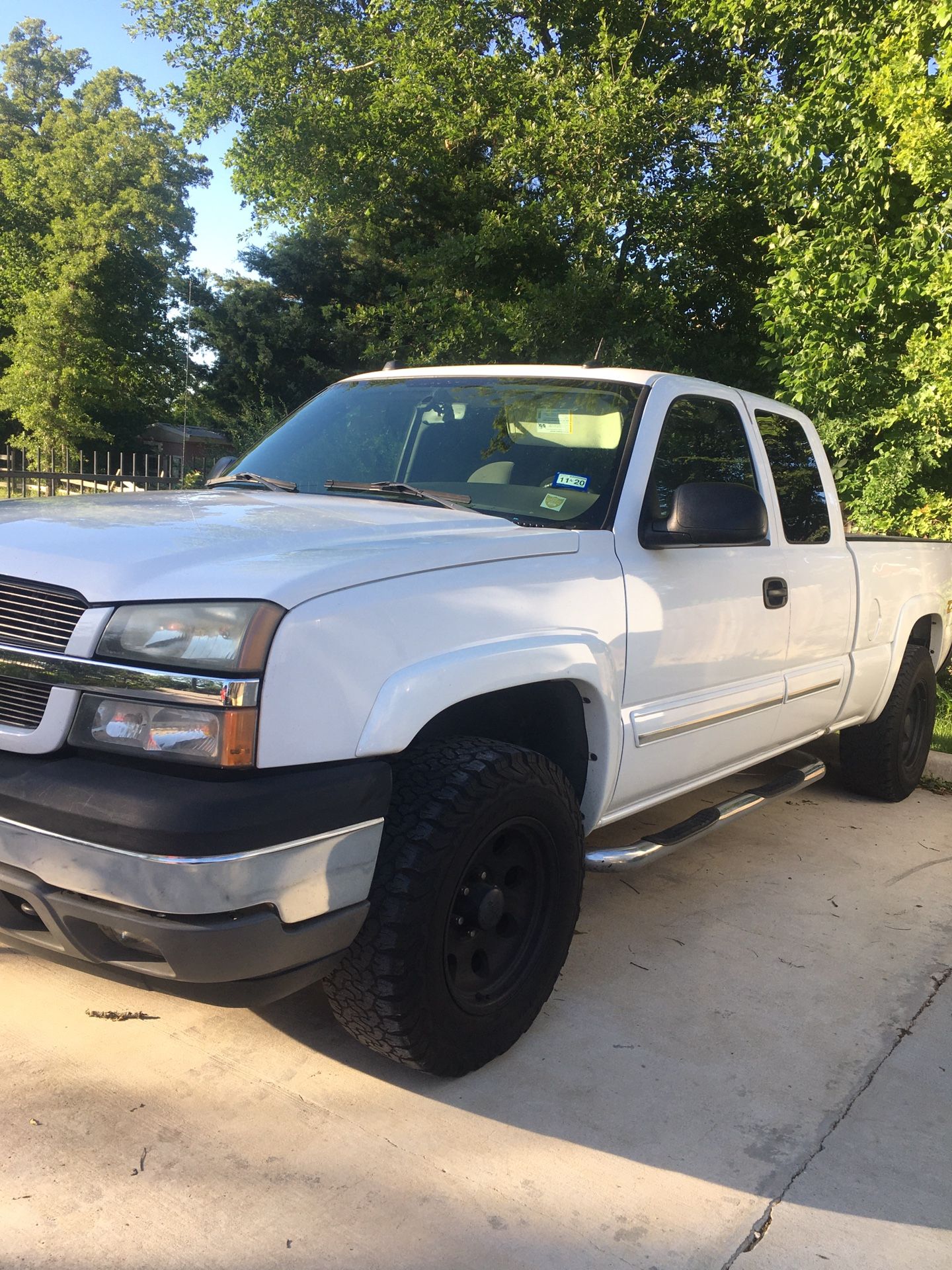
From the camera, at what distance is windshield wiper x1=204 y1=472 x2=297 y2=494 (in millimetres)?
3564

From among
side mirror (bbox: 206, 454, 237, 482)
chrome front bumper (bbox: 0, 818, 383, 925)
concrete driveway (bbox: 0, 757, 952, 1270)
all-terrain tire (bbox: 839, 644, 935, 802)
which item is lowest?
concrete driveway (bbox: 0, 757, 952, 1270)

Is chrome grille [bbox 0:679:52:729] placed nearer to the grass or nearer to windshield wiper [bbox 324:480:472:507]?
windshield wiper [bbox 324:480:472:507]

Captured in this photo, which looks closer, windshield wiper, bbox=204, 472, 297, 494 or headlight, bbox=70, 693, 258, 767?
headlight, bbox=70, 693, 258, 767

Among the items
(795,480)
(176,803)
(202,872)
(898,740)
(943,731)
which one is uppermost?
(795,480)

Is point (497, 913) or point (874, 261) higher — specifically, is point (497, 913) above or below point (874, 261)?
below

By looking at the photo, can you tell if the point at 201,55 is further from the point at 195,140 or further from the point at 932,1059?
the point at 932,1059

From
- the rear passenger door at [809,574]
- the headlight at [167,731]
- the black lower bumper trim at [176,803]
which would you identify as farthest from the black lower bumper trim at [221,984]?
the rear passenger door at [809,574]

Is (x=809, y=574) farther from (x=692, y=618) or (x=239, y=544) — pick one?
(x=239, y=544)

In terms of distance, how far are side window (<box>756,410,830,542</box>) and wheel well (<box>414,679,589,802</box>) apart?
1575 mm

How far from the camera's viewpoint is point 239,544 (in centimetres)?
243

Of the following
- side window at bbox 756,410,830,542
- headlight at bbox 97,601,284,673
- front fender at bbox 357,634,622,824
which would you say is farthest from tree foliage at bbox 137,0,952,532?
headlight at bbox 97,601,284,673

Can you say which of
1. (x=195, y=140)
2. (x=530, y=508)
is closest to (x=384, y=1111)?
(x=530, y=508)

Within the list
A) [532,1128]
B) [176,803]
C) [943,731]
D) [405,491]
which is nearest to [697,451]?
[405,491]

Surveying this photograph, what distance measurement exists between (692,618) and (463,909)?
1.31 m
